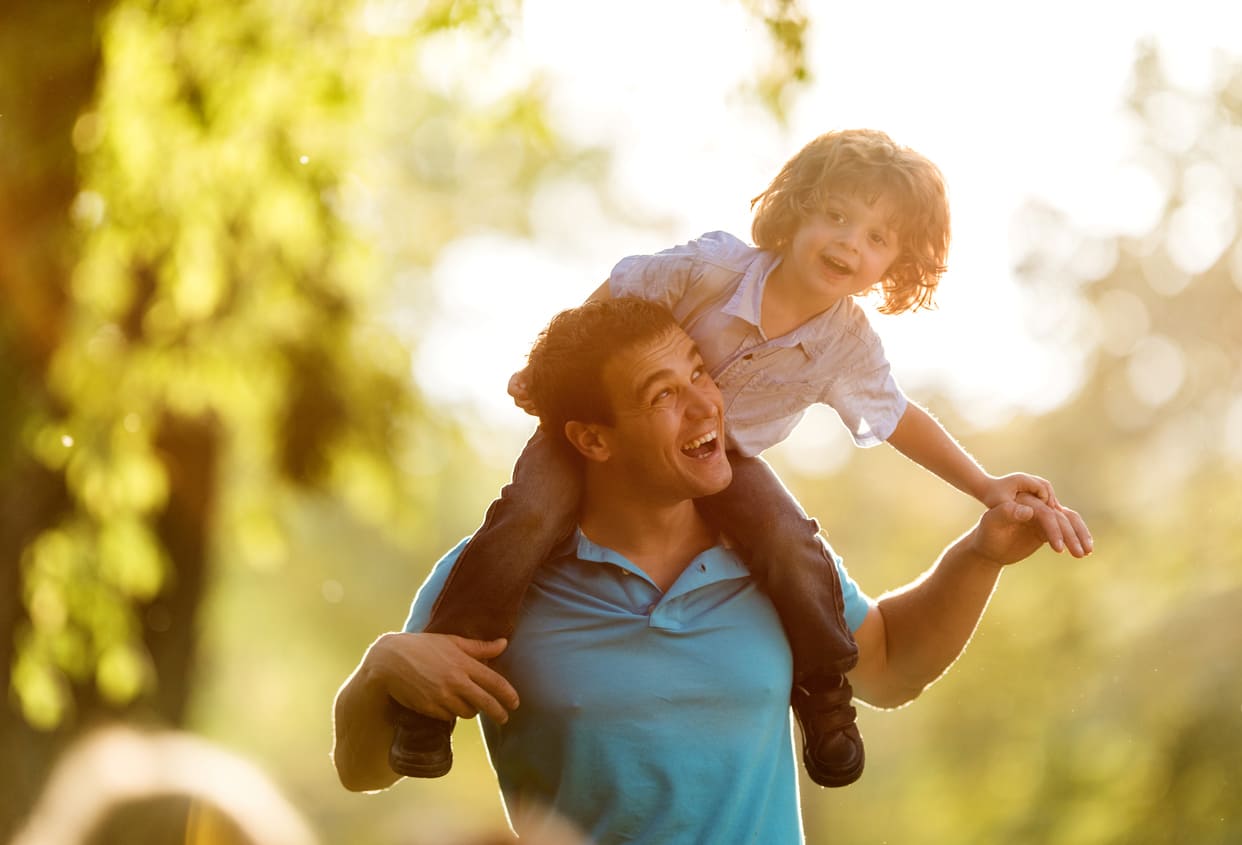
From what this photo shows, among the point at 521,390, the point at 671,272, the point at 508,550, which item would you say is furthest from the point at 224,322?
the point at 508,550

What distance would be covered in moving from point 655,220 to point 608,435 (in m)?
14.6

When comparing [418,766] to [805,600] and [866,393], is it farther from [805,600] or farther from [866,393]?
[866,393]

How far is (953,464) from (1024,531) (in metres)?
0.19

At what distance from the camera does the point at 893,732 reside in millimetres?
26594

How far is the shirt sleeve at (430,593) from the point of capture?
115 inches

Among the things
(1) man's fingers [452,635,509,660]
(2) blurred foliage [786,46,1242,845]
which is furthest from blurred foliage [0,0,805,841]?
(2) blurred foliage [786,46,1242,845]

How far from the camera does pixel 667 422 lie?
2.82 m

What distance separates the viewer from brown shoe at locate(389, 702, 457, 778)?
2.81m

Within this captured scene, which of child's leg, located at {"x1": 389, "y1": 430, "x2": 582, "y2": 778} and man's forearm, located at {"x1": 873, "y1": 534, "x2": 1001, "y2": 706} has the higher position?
man's forearm, located at {"x1": 873, "y1": 534, "x2": 1001, "y2": 706}

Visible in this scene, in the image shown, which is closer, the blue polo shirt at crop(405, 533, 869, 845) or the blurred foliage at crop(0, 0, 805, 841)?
the blue polo shirt at crop(405, 533, 869, 845)

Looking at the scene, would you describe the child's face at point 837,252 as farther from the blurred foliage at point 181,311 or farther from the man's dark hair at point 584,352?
the blurred foliage at point 181,311

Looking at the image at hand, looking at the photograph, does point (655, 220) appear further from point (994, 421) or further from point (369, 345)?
point (369, 345)

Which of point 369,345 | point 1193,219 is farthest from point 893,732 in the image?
point 369,345

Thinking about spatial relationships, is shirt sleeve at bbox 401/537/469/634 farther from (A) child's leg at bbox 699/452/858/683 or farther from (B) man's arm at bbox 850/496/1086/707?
(B) man's arm at bbox 850/496/1086/707
